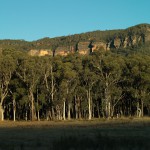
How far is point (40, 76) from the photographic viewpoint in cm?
7962

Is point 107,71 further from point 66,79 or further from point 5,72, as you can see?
point 5,72

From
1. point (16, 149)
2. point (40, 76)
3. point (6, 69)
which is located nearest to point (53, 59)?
point (40, 76)

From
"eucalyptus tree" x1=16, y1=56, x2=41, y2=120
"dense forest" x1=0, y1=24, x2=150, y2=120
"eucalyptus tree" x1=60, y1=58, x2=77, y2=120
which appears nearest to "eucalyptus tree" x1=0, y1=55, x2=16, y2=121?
"dense forest" x1=0, y1=24, x2=150, y2=120

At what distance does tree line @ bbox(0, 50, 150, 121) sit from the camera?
255ft

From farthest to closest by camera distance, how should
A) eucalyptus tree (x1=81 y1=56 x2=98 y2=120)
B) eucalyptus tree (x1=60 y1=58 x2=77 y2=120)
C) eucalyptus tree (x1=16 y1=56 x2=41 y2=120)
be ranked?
eucalyptus tree (x1=81 y1=56 x2=98 y2=120)
eucalyptus tree (x1=60 y1=58 x2=77 y2=120)
eucalyptus tree (x1=16 y1=56 x2=41 y2=120)

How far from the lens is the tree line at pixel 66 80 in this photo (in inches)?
3066

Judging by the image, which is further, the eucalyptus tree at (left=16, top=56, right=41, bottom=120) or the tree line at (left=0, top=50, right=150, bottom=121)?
the tree line at (left=0, top=50, right=150, bottom=121)

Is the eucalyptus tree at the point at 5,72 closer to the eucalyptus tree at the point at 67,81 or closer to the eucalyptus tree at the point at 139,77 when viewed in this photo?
the eucalyptus tree at the point at 67,81

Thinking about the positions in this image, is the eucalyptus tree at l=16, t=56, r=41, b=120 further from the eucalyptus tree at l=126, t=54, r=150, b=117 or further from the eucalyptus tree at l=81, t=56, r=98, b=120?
the eucalyptus tree at l=126, t=54, r=150, b=117

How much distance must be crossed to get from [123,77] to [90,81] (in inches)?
307

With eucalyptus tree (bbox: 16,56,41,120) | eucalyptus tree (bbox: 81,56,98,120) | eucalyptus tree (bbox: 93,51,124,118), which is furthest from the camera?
eucalyptus tree (bbox: 81,56,98,120)

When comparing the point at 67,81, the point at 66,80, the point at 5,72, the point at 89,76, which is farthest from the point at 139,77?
the point at 5,72

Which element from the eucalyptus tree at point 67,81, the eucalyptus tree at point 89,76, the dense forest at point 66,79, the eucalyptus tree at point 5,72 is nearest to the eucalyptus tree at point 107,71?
the dense forest at point 66,79

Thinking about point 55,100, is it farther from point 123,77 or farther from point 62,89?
point 123,77
